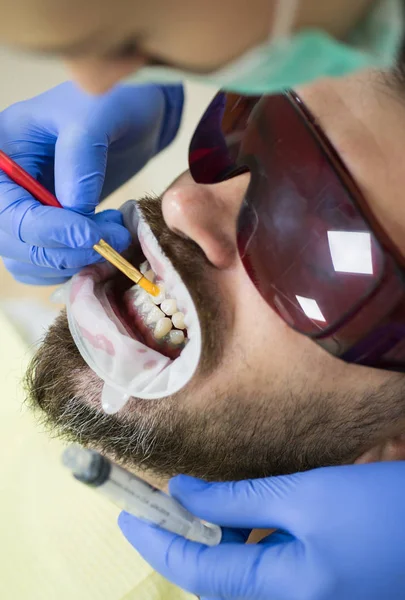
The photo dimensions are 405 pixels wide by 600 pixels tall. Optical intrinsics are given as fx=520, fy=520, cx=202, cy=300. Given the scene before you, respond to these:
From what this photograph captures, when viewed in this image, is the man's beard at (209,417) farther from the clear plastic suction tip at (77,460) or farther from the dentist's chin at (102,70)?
the dentist's chin at (102,70)

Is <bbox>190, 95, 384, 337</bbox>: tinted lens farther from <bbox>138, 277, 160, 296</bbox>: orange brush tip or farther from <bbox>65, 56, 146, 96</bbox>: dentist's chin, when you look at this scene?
<bbox>65, 56, 146, 96</bbox>: dentist's chin

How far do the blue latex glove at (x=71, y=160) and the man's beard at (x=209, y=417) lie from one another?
11 cm

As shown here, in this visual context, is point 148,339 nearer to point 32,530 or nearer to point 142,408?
point 142,408

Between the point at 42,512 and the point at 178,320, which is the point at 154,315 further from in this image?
the point at 42,512

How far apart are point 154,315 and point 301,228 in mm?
309

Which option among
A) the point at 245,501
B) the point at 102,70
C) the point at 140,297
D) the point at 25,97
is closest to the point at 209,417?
the point at 245,501

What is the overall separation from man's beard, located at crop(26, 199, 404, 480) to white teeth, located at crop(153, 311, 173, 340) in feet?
0.32

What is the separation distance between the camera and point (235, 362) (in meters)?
0.76

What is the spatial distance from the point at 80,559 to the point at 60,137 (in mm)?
879

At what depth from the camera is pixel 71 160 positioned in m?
→ 0.89

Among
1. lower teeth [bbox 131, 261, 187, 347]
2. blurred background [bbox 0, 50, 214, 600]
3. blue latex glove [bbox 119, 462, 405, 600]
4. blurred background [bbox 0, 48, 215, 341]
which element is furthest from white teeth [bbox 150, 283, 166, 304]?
blurred background [bbox 0, 48, 215, 341]

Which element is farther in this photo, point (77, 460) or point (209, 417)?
point (209, 417)

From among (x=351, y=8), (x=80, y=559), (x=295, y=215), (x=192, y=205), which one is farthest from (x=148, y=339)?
(x=351, y=8)

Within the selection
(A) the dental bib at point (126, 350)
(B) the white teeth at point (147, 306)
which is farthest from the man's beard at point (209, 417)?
(B) the white teeth at point (147, 306)
